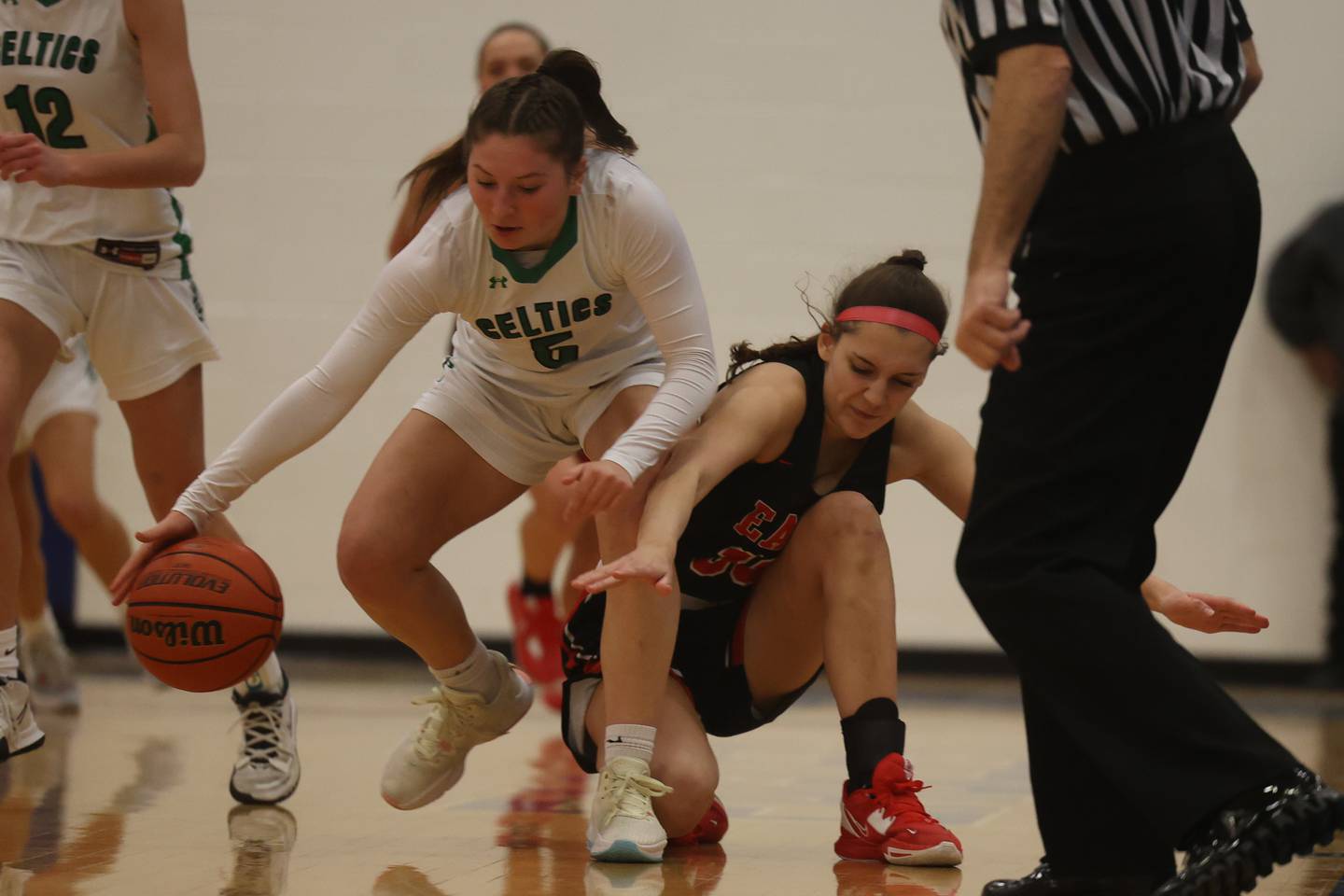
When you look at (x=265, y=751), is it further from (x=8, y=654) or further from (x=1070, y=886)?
(x=1070, y=886)

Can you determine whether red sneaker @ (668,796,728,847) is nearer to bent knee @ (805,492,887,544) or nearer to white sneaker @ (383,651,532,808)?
white sneaker @ (383,651,532,808)

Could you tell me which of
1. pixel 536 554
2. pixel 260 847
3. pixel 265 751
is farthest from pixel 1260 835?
pixel 536 554

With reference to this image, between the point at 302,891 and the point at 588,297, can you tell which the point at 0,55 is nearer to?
the point at 588,297

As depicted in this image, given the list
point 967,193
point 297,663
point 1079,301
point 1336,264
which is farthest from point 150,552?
point 1336,264

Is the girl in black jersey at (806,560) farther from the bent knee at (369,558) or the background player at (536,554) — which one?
the background player at (536,554)

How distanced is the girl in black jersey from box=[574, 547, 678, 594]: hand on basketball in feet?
0.65

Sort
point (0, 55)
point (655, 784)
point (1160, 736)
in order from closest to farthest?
1. point (1160, 736)
2. point (655, 784)
3. point (0, 55)

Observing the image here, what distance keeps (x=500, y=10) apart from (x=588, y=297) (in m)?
4.35

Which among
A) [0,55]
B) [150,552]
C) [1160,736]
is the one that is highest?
[0,55]

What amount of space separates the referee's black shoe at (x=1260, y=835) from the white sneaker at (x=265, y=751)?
212 centimetres

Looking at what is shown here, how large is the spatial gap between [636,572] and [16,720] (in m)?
1.52

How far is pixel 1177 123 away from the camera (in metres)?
2.23

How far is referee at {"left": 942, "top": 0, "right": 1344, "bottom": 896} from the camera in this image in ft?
6.95

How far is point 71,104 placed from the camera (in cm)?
355
